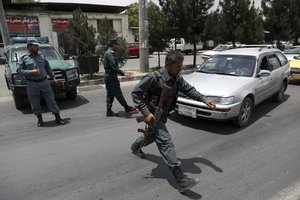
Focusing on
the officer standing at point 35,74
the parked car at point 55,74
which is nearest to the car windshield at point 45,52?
the parked car at point 55,74

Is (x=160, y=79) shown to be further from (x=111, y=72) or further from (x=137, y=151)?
(x=111, y=72)

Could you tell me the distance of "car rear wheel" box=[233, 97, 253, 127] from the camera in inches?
220

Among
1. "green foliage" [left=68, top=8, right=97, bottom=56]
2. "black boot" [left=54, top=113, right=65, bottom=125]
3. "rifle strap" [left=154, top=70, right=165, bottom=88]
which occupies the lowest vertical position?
"black boot" [left=54, top=113, right=65, bottom=125]

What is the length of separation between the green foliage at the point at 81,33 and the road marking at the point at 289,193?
9.83 m

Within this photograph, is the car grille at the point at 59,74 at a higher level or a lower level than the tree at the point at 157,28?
lower

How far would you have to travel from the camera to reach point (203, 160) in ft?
14.1

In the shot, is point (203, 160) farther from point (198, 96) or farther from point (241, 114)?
point (241, 114)

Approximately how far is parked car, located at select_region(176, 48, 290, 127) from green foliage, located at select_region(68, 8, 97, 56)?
6.30 meters

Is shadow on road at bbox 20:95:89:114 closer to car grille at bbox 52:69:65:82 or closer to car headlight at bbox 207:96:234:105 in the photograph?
car grille at bbox 52:69:65:82

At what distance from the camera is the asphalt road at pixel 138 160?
346 centimetres

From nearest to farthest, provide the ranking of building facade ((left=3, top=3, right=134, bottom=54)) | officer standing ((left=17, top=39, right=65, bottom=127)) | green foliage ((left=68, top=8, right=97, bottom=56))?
officer standing ((left=17, top=39, right=65, bottom=127))
green foliage ((left=68, top=8, right=97, bottom=56))
building facade ((left=3, top=3, right=134, bottom=54))

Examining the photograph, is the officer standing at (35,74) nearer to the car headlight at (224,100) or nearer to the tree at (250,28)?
the car headlight at (224,100)

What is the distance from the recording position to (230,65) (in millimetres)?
6578

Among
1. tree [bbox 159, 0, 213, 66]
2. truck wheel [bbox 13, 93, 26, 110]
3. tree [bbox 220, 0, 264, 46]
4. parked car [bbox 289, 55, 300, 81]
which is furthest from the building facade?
truck wheel [bbox 13, 93, 26, 110]
